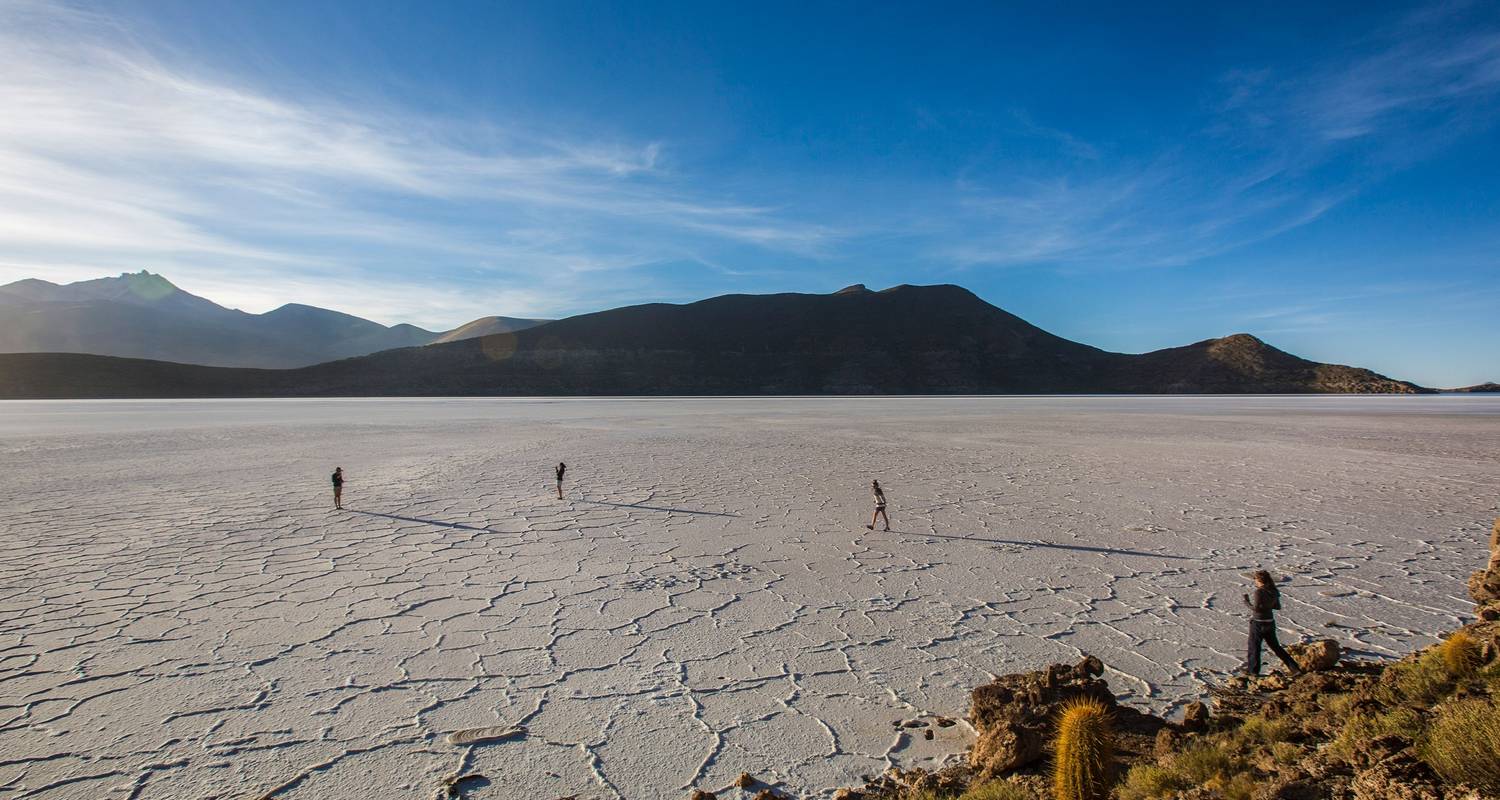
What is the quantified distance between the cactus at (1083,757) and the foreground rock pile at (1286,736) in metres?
0.01

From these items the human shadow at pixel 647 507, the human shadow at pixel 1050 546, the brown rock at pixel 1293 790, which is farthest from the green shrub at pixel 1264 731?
the human shadow at pixel 647 507

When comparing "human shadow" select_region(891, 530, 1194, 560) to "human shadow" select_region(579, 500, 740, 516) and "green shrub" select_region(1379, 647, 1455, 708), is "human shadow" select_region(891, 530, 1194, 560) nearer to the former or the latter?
"human shadow" select_region(579, 500, 740, 516)

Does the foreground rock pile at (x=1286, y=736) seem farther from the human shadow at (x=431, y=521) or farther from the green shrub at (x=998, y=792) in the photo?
the human shadow at (x=431, y=521)

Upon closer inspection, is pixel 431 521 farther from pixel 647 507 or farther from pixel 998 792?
pixel 998 792

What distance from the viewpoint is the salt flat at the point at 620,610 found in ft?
11.0

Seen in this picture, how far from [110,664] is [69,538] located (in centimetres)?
461

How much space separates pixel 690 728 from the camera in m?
3.58

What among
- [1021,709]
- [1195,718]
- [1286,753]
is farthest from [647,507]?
[1286,753]

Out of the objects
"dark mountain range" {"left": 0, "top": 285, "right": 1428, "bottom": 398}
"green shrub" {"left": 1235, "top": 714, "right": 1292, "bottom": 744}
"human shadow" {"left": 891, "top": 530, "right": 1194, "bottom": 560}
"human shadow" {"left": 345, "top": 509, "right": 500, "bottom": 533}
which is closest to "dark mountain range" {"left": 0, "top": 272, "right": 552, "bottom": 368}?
"dark mountain range" {"left": 0, "top": 285, "right": 1428, "bottom": 398}

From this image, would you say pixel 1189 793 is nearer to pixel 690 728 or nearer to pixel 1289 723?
pixel 1289 723

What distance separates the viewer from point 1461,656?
2.90 meters

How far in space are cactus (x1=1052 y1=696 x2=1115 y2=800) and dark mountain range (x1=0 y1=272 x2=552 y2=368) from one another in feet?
536

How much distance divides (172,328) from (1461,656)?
189m

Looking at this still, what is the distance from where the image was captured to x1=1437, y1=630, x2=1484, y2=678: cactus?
9.38 ft
